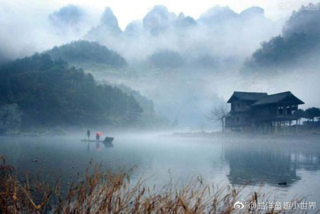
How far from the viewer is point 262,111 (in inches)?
2249

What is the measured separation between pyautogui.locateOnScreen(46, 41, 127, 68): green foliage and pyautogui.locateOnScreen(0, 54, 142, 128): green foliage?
1846 inches

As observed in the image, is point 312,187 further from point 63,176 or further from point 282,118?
point 282,118

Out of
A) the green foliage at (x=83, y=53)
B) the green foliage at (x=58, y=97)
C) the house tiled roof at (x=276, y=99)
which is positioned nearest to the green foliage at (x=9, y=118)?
the green foliage at (x=58, y=97)

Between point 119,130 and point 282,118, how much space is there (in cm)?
7534

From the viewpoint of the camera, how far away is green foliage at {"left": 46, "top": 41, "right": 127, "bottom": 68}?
181312 mm

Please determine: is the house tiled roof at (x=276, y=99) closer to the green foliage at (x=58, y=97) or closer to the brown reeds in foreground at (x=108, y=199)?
the brown reeds in foreground at (x=108, y=199)

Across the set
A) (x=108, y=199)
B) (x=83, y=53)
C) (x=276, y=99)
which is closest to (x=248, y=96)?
(x=276, y=99)

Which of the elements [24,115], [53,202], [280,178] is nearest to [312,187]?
[280,178]

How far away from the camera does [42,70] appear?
12538 centimetres

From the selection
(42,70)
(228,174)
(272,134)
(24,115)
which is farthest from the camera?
(42,70)

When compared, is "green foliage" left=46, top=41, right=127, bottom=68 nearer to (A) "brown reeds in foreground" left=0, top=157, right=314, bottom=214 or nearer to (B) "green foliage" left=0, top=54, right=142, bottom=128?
(B) "green foliage" left=0, top=54, right=142, bottom=128

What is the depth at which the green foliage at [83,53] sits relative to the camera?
18131cm

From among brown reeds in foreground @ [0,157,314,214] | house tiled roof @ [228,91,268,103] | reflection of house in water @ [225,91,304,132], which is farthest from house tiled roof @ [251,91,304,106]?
brown reeds in foreground @ [0,157,314,214]

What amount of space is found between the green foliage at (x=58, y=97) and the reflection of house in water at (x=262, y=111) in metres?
63.7
